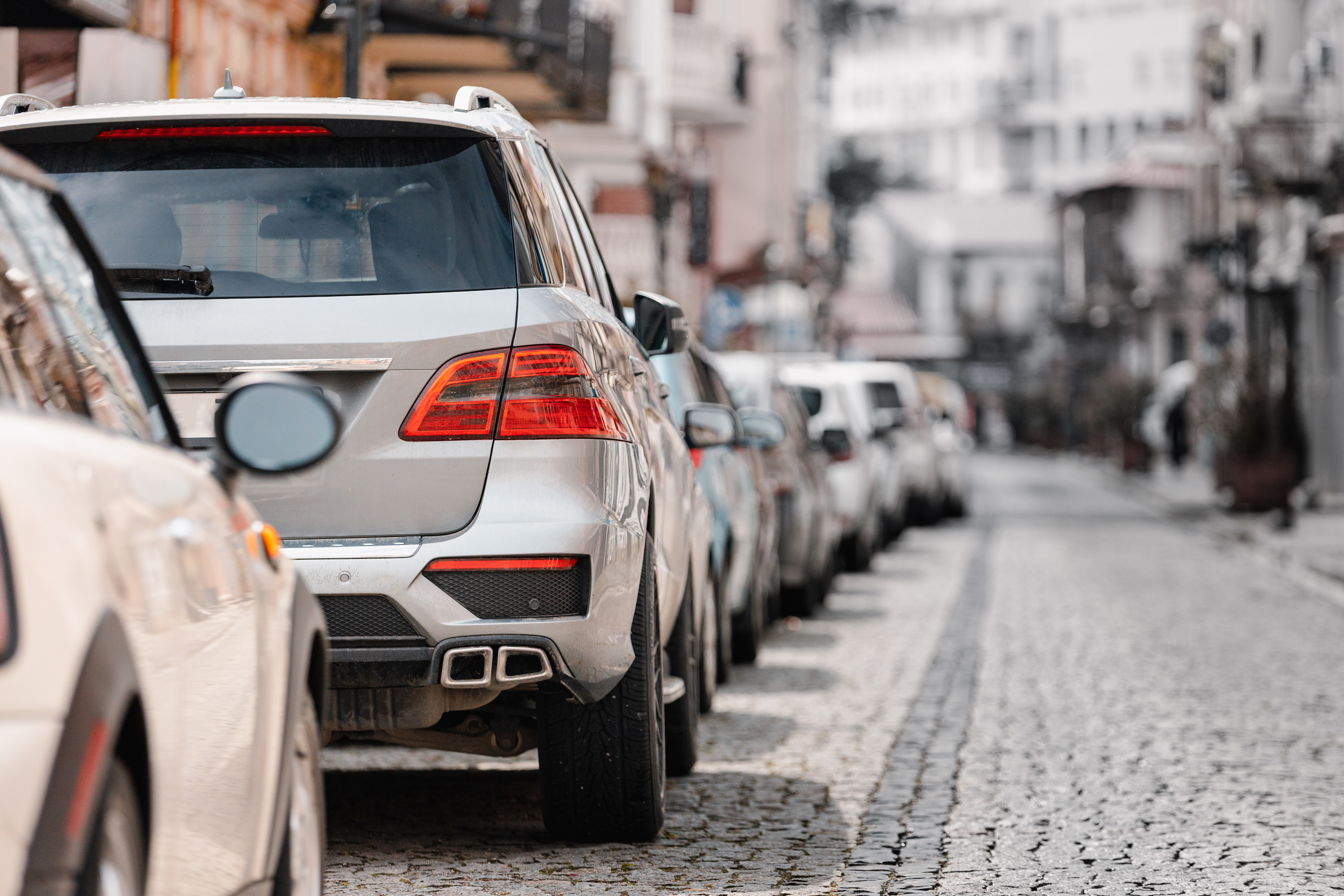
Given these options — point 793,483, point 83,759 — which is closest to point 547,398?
point 83,759

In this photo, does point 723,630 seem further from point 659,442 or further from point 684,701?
point 659,442

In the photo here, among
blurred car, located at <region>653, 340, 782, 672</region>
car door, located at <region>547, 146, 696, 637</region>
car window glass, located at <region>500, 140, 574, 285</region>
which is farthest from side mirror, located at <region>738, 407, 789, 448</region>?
car window glass, located at <region>500, 140, 574, 285</region>

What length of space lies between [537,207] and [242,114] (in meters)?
0.78

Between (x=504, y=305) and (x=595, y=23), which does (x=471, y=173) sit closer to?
(x=504, y=305)

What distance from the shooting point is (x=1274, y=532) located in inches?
942

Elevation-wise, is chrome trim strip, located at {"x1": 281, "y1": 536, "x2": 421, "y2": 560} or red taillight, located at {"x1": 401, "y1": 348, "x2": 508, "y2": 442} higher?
red taillight, located at {"x1": 401, "y1": 348, "x2": 508, "y2": 442}

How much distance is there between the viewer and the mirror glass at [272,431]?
3658 mm

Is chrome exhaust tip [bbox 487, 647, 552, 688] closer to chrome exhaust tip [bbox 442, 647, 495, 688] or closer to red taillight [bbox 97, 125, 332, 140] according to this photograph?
chrome exhaust tip [bbox 442, 647, 495, 688]

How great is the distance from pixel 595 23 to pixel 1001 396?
62.5m

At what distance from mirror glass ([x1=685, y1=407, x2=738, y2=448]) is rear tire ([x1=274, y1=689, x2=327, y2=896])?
497 cm

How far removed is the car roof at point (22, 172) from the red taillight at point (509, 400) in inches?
80.0

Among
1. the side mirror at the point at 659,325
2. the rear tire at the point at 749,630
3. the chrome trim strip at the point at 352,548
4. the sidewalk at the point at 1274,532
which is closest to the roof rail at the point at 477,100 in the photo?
the side mirror at the point at 659,325

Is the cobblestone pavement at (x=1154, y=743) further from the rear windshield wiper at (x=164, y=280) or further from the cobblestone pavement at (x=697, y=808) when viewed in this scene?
the rear windshield wiper at (x=164, y=280)

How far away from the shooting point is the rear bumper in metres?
5.58
